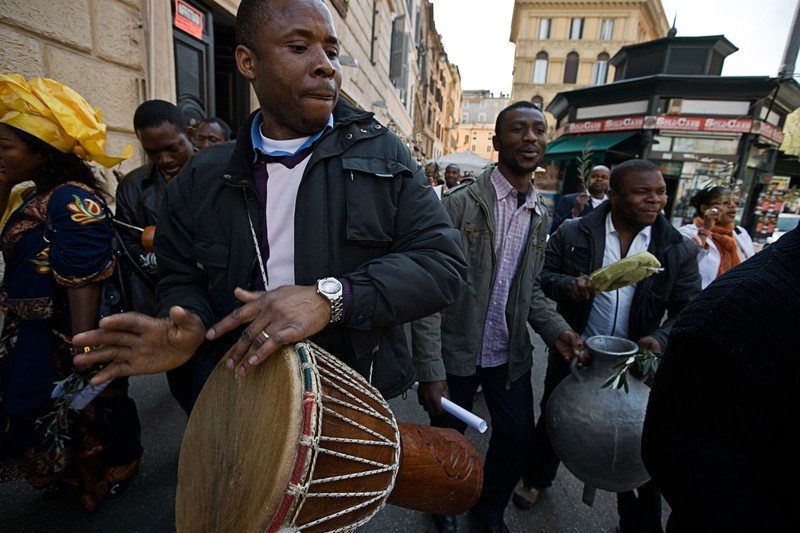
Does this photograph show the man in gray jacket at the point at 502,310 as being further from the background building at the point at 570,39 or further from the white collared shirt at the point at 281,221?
the background building at the point at 570,39

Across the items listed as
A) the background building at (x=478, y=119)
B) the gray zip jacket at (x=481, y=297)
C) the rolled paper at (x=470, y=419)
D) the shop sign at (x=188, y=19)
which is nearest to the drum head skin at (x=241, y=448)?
the rolled paper at (x=470, y=419)

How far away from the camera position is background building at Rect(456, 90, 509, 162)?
250 ft

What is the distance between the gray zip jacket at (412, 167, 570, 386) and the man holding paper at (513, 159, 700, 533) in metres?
0.26

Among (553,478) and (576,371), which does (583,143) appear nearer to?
(553,478)

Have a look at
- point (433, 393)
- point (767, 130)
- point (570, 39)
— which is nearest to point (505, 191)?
point (433, 393)

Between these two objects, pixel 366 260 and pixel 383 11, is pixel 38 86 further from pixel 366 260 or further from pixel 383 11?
pixel 383 11

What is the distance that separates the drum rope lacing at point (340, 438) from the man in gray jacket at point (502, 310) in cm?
102

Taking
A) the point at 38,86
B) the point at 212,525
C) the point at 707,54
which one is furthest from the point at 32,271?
the point at 707,54

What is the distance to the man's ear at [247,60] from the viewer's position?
1.30 meters

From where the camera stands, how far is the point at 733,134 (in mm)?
13391

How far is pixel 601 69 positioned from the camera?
96.7 ft

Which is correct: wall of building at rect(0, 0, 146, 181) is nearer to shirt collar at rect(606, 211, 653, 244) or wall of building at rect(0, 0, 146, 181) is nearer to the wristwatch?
the wristwatch

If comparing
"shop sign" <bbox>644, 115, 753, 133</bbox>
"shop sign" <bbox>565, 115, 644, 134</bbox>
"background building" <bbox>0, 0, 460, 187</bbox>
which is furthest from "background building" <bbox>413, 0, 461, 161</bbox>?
"background building" <bbox>0, 0, 460, 187</bbox>

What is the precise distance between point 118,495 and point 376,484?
2.11 meters
